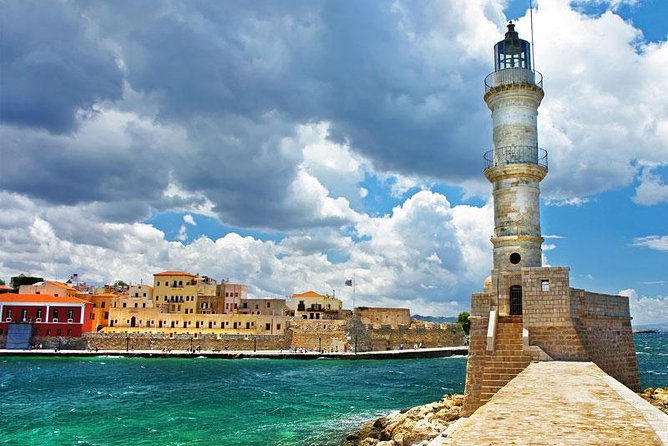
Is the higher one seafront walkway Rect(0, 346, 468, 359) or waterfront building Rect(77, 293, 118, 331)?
waterfront building Rect(77, 293, 118, 331)

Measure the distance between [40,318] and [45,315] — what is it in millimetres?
642

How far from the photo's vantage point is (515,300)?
54.4 ft

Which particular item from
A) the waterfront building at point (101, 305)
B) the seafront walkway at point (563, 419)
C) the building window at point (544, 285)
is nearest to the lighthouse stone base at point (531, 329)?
the building window at point (544, 285)

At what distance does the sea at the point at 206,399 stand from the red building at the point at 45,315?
13807 mm

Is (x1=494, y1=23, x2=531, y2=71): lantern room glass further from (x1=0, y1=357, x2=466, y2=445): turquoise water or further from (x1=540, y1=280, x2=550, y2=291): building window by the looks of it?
(x1=0, y1=357, x2=466, y2=445): turquoise water

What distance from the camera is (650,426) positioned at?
6.46 meters

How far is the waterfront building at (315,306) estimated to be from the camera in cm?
7538

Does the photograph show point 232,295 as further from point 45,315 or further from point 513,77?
point 513,77

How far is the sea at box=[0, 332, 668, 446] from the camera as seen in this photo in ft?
70.3

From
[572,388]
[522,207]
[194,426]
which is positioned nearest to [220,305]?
[194,426]

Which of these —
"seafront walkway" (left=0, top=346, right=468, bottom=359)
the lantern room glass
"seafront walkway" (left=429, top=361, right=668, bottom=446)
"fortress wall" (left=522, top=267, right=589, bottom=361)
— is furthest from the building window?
"seafront walkway" (left=0, top=346, right=468, bottom=359)

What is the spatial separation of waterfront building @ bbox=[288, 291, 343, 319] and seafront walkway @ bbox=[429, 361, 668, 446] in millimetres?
65712

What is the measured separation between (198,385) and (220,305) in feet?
128

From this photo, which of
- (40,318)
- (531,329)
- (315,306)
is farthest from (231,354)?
(531,329)
